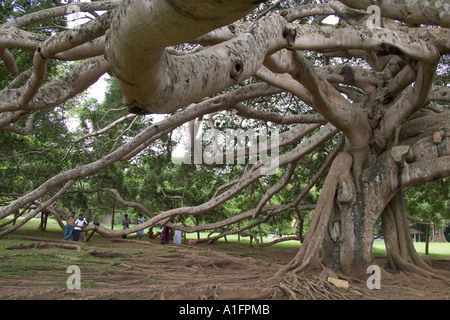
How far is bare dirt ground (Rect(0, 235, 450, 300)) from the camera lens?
449 centimetres

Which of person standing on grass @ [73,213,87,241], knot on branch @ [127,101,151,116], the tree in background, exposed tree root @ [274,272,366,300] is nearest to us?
the tree in background

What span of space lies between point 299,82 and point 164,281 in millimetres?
3111

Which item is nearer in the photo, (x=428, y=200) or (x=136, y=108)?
(x=136, y=108)

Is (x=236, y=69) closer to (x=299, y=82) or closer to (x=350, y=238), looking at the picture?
(x=299, y=82)

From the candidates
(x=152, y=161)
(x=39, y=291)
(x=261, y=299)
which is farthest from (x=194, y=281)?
(x=152, y=161)

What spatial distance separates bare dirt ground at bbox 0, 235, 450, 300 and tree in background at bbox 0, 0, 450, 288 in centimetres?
69

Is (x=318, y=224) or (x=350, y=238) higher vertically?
(x=318, y=224)

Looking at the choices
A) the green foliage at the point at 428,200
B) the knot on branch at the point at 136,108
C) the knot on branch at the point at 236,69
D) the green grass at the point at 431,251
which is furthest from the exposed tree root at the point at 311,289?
the green grass at the point at 431,251

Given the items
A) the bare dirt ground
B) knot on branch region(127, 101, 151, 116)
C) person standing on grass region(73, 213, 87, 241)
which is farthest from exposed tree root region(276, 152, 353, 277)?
person standing on grass region(73, 213, 87, 241)

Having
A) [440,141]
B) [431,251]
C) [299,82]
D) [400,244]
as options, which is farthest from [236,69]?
[431,251]

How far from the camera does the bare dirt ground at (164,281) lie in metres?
4.49

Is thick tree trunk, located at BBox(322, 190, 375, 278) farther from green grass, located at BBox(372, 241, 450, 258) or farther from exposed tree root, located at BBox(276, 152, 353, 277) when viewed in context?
green grass, located at BBox(372, 241, 450, 258)

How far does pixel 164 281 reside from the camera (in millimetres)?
5637

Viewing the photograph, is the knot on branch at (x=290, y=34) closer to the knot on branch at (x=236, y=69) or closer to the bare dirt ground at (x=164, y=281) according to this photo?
the knot on branch at (x=236, y=69)
